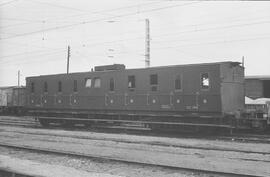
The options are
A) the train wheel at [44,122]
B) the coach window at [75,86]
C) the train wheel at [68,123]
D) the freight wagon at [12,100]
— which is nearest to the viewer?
the coach window at [75,86]

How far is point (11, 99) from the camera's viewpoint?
1641 inches

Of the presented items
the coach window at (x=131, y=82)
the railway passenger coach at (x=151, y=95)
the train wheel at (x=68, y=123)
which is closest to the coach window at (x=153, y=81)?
the railway passenger coach at (x=151, y=95)

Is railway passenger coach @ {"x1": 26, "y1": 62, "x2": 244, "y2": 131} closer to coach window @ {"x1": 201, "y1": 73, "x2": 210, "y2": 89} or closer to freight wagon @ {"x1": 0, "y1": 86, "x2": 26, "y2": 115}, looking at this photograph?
coach window @ {"x1": 201, "y1": 73, "x2": 210, "y2": 89}

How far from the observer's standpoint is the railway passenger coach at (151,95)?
18469 millimetres

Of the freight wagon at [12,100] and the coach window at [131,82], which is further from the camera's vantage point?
the freight wagon at [12,100]

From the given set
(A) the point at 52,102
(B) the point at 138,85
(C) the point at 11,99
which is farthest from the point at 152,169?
(C) the point at 11,99

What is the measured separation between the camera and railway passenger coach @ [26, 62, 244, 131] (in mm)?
18469

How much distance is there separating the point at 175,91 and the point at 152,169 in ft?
33.2

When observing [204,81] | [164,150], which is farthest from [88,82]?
[164,150]

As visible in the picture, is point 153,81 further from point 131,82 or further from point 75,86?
point 75,86

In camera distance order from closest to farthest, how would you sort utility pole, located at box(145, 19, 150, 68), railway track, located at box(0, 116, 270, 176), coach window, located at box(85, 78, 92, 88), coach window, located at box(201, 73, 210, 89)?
railway track, located at box(0, 116, 270, 176) < coach window, located at box(201, 73, 210, 89) < coach window, located at box(85, 78, 92, 88) < utility pole, located at box(145, 19, 150, 68)

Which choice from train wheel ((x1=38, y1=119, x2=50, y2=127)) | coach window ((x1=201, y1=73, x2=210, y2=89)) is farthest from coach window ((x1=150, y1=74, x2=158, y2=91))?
train wheel ((x1=38, y1=119, x2=50, y2=127))

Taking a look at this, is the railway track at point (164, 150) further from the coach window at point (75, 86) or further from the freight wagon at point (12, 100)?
the freight wagon at point (12, 100)

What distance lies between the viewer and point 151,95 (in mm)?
20469
